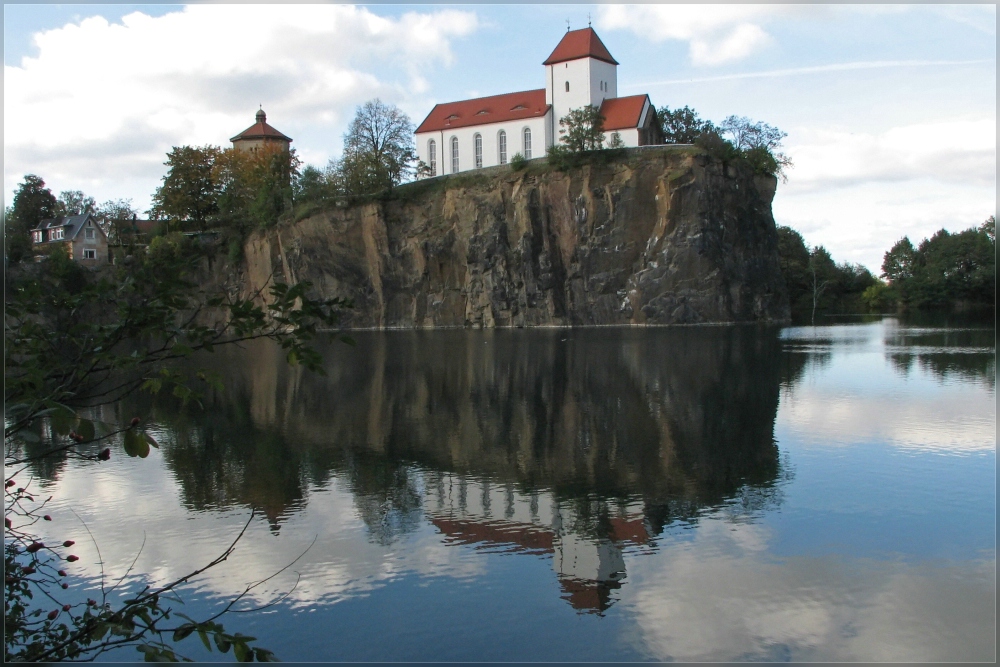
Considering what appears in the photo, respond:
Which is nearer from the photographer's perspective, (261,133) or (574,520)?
(574,520)

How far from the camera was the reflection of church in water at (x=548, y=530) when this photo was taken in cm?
1032

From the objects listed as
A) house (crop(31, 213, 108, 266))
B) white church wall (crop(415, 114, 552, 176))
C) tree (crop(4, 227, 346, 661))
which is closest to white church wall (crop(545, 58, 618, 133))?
white church wall (crop(415, 114, 552, 176))

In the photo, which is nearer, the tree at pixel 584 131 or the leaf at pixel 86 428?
the leaf at pixel 86 428

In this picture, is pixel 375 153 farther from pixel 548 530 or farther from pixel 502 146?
pixel 548 530

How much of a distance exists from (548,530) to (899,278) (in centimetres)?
10306

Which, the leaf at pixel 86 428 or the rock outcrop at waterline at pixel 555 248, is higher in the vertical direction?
the rock outcrop at waterline at pixel 555 248

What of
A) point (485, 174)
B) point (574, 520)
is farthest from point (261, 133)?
point (574, 520)

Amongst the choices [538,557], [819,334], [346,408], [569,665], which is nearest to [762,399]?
[346,408]

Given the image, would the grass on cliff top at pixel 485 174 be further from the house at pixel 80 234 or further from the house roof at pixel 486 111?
the house at pixel 80 234

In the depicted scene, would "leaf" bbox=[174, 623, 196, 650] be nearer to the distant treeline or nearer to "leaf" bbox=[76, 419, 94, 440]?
"leaf" bbox=[76, 419, 94, 440]

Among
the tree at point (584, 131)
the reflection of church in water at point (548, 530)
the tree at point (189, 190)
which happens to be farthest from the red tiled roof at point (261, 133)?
the reflection of church in water at point (548, 530)

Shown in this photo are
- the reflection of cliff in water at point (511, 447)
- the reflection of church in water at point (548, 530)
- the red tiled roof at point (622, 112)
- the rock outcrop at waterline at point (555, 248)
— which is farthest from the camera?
the red tiled roof at point (622, 112)

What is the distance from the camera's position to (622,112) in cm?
7188

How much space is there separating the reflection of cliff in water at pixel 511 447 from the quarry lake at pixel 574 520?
86 millimetres
